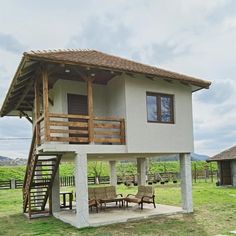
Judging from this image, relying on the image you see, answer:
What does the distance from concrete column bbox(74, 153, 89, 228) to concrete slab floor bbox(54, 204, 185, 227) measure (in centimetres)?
41

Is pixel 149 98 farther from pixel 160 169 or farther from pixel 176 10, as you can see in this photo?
pixel 160 169

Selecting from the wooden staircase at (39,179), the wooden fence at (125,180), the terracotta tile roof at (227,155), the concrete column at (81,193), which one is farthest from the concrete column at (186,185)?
the wooden fence at (125,180)

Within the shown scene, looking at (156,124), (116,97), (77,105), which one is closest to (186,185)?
(156,124)

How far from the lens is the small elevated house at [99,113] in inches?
445

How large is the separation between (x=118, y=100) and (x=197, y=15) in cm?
425

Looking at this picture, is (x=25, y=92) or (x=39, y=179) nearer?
(x=25, y=92)

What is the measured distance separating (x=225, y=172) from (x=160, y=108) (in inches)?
683

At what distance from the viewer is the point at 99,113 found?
14.2 meters

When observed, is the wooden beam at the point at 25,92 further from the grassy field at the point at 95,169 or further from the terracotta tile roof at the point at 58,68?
the grassy field at the point at 95,169

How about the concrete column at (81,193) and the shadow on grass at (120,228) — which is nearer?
the shadow on grass at (120,228)

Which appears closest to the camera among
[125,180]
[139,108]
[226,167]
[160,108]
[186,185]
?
[139,108]

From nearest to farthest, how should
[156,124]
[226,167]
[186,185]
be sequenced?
1. [156,124]
2. [186,185]
3. [226,167]

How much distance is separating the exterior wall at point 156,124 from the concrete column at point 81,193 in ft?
6.41

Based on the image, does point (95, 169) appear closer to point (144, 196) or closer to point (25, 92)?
point (144, 196)
